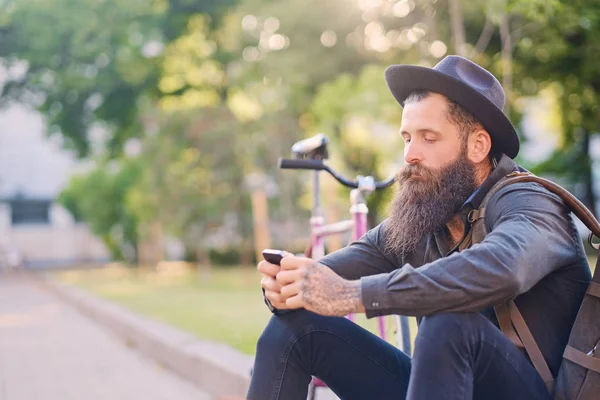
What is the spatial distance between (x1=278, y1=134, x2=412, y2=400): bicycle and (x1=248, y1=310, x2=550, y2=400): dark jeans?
0.93 meters

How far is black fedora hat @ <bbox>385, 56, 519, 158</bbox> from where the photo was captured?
2447 millimetres

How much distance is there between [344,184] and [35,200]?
45393mm

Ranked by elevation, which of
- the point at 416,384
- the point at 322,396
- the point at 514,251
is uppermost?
the point at 514,251

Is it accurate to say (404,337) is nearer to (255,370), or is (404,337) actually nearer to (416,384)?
(255,370)

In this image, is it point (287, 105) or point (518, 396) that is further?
point (287, 105)

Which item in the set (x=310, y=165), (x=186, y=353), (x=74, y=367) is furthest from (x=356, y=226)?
(x=74, y=367)

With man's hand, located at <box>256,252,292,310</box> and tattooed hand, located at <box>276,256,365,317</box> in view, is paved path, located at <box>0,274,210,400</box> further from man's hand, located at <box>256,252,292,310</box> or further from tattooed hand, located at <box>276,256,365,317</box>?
tattooed hand, located at <box>276,256,365,317</box>

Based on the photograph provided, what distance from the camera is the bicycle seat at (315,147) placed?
4.05 meters

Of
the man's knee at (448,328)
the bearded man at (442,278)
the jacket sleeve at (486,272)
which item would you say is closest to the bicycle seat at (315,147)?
the bearded man at (442,278)

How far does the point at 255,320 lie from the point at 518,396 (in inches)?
274

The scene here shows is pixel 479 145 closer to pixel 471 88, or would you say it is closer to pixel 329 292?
pixel 471 88

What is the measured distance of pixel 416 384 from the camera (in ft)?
6.76

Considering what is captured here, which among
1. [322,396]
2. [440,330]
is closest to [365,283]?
[440,330]

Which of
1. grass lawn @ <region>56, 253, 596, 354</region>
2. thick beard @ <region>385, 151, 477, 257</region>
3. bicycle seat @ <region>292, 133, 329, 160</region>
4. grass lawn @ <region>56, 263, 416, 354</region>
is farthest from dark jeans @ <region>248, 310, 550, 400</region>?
bicycle seat @ <region>292, 133, 329, 160</region>
